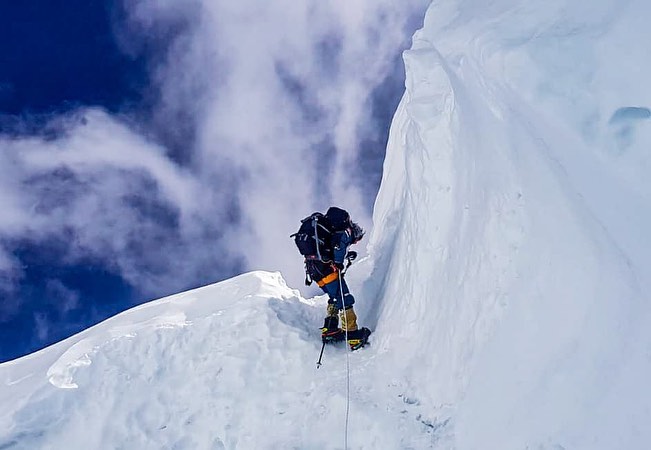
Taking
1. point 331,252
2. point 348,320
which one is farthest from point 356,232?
point 348,320

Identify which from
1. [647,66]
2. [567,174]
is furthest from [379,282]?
[647,66]

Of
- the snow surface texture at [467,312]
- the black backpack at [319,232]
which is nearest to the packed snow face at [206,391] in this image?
the snow surface texture at [467,312]

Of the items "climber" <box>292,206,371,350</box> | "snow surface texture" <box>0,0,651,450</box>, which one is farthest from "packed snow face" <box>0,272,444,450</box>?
"climber" <box>292,206,371,350</box>

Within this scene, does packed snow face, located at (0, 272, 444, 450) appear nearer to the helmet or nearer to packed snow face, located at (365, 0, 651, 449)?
packed snow face, located at (365, 0, 651, 449)

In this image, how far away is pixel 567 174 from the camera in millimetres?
4930

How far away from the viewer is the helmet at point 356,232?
9.10 metres

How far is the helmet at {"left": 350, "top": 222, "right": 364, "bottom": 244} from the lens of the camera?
9.10 metres

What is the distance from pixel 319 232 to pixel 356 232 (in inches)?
24.7

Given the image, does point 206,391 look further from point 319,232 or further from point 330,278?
point 319,232

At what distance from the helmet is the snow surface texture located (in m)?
0.77

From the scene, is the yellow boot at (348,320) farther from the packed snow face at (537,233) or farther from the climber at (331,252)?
the packed snow face at (537,233)

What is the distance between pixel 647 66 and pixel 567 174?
3.52ft

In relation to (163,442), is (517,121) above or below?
above

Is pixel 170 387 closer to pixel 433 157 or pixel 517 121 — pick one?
pixel 433 157
